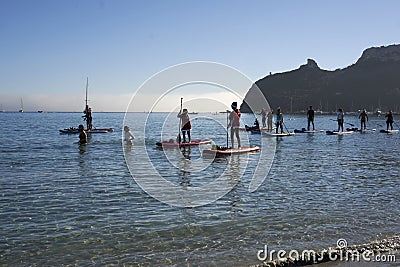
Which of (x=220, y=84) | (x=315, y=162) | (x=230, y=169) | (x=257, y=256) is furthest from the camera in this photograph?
(x=315, y=162)

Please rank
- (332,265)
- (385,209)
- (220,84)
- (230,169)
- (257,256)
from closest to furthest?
1. (332,265)
2. (257,256)
3. (385,209)
4. (220,84)
5. (230,169)

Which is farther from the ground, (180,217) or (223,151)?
(223,151)

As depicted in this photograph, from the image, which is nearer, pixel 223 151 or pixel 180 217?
pixel 180 217

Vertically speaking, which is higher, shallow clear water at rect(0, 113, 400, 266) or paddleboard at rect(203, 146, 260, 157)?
paddleboard at rect(203, 146, 260, 157)

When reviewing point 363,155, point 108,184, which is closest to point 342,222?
point 108,184

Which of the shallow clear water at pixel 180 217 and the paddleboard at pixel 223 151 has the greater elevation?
the paddleboard at pixel 223 151

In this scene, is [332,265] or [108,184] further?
[108,184]

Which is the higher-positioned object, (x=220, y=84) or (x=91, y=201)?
(x=220, y=84)

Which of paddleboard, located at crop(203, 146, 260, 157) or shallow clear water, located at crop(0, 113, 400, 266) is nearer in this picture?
shallow clear water, located at crop(0, 113, 400, 266)

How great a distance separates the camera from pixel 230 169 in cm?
1817

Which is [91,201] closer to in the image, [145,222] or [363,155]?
[145,222]

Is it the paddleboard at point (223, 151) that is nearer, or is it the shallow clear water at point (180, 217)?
the shallow clear water at point (180, 217)

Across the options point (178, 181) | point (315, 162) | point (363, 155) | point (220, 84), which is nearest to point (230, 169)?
point (178, 181)

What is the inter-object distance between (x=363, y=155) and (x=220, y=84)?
15.8 metres
